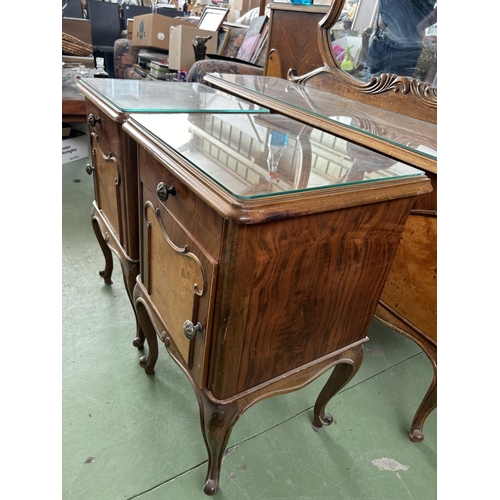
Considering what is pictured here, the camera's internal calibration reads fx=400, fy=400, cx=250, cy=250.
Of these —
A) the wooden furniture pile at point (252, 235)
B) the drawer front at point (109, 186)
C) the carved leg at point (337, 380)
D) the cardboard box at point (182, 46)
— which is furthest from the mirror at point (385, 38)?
the cardboard box at point (182, 46)

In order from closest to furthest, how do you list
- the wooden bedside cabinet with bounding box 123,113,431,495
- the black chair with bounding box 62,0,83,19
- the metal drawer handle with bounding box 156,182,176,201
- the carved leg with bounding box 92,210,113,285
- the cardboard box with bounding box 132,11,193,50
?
the wooden bedside cabinet with bounding box 123,113,431,495 → the metal drawer handle with bounding box 156,182,176,201 → the carved leg with bounding box 92,210,113,285 → the cardboard box with bounding box 132,11,193,50 → the black chair with bounding box 62,0,83,19

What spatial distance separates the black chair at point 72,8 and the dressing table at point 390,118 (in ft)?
18.0

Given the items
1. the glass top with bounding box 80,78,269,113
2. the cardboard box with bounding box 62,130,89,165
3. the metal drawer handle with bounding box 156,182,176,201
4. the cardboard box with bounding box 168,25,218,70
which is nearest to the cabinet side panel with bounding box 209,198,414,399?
the metal drawer handle with bounding box 156,182,176,201

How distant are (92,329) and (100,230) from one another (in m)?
0.38

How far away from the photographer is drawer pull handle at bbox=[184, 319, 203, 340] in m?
0.78

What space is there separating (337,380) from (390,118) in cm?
81

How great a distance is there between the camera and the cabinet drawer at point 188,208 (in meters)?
0.67

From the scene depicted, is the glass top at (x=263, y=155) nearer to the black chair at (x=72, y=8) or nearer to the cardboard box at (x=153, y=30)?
the cardboard box at (x=153, y=30)

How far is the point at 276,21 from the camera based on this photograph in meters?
1.92

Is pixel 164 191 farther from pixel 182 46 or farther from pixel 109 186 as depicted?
pixel 182 46

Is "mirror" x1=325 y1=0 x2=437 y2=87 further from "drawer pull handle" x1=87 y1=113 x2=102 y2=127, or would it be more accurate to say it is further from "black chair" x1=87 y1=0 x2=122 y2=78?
"black chair" x1=87 y1=0 x2=122 y2=78

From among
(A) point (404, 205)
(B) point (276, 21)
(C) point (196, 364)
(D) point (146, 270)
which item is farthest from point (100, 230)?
(B) point (276, 21)

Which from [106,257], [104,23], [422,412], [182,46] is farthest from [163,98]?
[104,23]

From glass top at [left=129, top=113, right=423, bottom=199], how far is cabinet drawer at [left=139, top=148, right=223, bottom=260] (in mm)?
60
